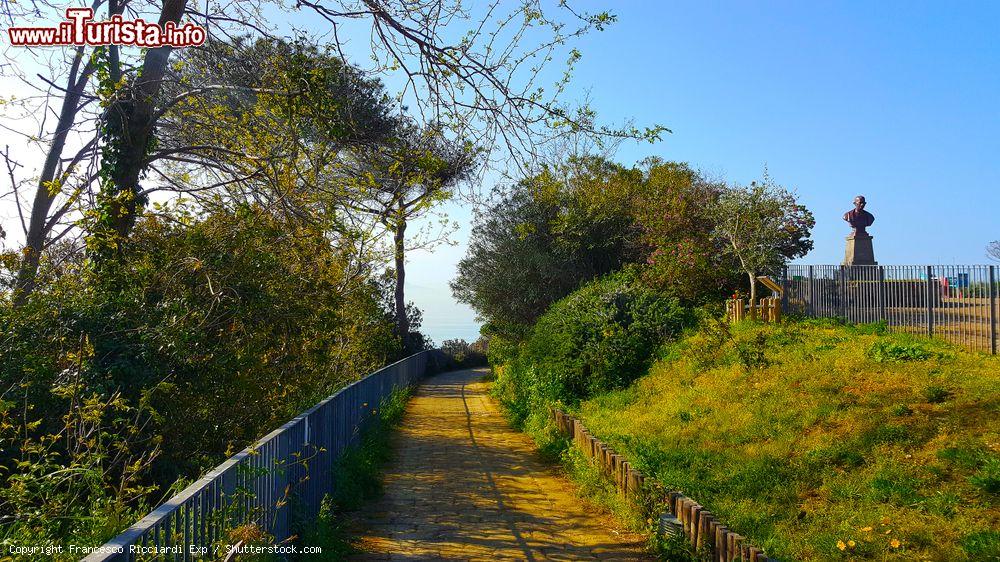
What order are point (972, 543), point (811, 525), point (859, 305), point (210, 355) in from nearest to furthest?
1. point (972, 543)
2. point (811, 525)
3. point (210, 355)
4. point (859, 305)

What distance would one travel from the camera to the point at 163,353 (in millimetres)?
6316

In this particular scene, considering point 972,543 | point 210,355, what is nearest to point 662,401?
point 972,543


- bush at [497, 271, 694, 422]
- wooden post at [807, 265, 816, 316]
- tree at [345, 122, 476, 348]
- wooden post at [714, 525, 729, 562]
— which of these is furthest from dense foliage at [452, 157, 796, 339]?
wooden post at [714, 525, 729, 562]

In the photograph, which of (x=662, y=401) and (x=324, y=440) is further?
(x=662, y=401)

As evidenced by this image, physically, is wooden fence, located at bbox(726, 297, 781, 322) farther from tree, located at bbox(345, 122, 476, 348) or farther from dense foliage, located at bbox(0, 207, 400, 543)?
dense foliage, located at bbox(0, 207, 400, 543)

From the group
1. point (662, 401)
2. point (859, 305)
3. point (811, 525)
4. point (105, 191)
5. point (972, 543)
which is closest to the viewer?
point (972, 543)

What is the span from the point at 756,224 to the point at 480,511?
15.6 metres

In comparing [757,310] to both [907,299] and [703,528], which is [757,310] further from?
[703,528]

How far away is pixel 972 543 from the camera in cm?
483

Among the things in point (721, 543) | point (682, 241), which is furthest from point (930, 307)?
point (721, 543)

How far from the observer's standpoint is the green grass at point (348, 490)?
5973mm

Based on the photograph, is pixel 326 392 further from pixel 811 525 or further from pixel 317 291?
pixel 811 525

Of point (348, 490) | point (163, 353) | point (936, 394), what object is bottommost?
point (348, 490)

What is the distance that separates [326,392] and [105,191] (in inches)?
170
